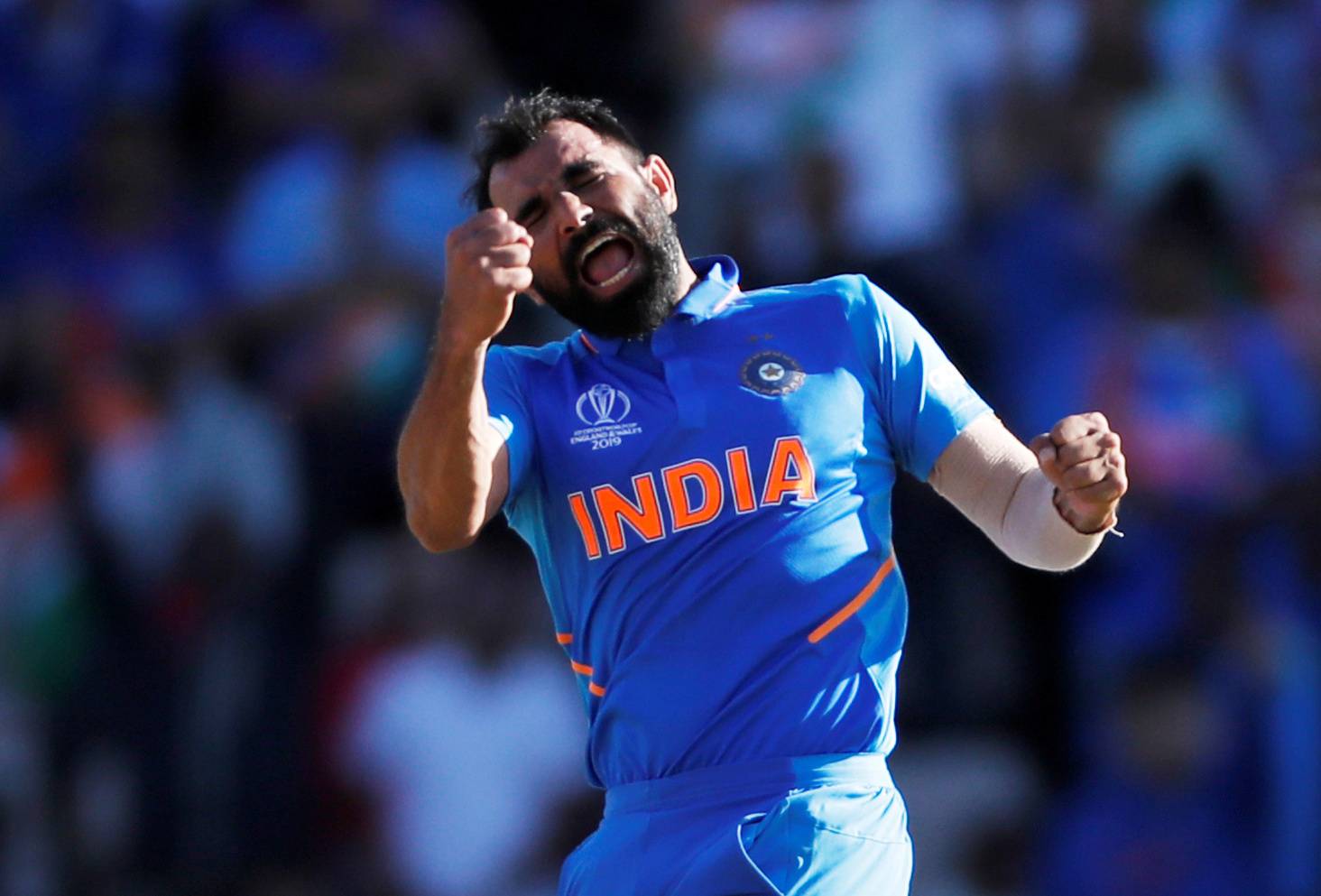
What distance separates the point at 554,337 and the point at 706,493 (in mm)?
4254

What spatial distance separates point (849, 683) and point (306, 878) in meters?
4.69

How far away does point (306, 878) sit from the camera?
8344mm

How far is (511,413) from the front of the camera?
4336mm

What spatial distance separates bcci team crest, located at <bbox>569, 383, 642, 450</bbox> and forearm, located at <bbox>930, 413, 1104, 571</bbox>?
0.63m

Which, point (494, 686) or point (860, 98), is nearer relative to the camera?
point (494, 686)

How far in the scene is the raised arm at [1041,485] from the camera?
3.84 meters

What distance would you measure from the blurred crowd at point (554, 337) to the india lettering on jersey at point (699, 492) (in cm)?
346

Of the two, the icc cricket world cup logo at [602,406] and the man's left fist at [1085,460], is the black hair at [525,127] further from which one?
the man's left fist at [1085,460]

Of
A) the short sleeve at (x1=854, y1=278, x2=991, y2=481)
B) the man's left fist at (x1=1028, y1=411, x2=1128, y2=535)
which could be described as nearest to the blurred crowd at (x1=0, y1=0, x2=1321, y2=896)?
the short sleeve at (x1=854, y1=278, x2=991, y2=481)

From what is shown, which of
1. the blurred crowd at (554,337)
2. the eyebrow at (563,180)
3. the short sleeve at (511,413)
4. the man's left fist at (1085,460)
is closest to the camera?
the man's left fist at (1085,460)

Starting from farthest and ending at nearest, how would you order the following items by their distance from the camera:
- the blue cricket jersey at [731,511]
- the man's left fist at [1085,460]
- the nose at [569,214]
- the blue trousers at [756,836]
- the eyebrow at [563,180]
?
the eyebrow at [563,180], the nose at [569,214], the blue cricket jersey at [731,511], the blue trousers at [756,836], the man's left fist at [1085,460]

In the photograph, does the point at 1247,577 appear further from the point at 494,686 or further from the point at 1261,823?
the point at 494,686

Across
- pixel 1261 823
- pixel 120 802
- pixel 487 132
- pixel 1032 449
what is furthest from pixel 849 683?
pixel 120 802

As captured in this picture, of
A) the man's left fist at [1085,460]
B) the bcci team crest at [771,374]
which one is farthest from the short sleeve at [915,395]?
the man's left fist at [1085,460]
